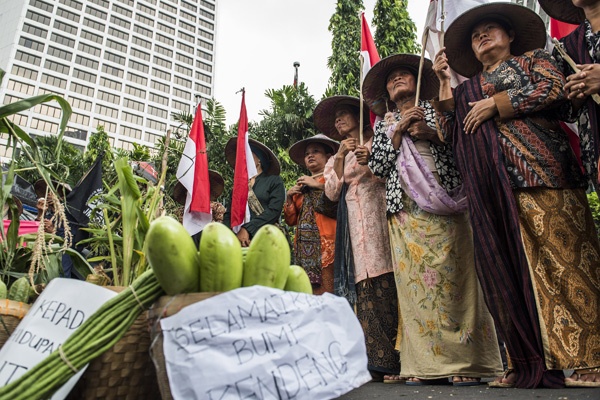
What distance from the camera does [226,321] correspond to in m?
1.04

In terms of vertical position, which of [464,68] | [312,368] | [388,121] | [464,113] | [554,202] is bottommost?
[312,368]

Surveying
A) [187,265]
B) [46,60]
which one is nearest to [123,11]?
[46,60]

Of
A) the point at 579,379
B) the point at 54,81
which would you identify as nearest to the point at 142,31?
the point at 54,81

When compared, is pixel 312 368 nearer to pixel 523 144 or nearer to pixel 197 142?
pixel 523 144

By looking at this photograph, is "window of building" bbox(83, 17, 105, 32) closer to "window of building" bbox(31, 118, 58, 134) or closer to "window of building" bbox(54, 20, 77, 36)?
"window of building" bbox(54, 20, 77, 36)

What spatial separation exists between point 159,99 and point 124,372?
217 feet

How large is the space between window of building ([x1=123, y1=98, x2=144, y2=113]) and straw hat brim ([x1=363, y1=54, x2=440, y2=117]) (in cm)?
6030

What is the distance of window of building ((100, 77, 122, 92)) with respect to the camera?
190 ft

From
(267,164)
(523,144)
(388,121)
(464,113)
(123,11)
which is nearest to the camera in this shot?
(523,144)

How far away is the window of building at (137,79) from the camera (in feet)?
199

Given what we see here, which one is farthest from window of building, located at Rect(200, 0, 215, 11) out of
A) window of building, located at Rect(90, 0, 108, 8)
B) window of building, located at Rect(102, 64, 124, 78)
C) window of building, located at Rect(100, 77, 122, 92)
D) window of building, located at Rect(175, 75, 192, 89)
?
window of building, located at Rect(100, 77, 122, 92)

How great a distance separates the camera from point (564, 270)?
6.93 feet

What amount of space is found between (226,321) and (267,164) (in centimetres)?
425

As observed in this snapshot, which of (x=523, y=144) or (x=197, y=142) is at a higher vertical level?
(x=197, y=142)
